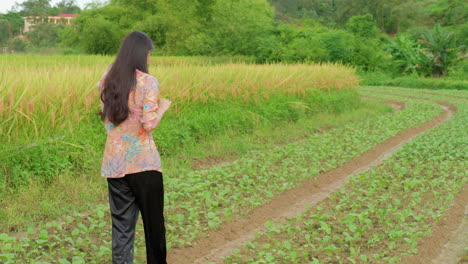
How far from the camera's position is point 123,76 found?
369 centimetres

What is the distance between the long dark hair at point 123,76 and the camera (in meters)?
3.67

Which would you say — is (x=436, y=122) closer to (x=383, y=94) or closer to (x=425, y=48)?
(x=383, y=94)

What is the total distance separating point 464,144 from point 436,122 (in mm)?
4628

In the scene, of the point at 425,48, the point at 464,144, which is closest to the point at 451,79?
the point at 425,48

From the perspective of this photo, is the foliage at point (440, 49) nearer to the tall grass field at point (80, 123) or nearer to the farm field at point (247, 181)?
the farm field at point (247, 181)

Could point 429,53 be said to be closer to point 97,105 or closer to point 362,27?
point 362,27

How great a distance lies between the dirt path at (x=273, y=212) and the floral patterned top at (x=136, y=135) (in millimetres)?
1376

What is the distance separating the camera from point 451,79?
2962cm

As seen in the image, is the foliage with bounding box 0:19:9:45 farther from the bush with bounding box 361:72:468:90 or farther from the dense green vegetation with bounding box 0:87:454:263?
the dense green vegetation with bounding box 0:87:454:263

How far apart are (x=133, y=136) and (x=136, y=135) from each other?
0.02m

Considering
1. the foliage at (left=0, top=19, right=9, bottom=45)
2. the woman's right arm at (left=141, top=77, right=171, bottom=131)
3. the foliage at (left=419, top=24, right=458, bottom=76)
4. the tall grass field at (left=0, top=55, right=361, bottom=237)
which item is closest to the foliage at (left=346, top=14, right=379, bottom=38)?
the foliage at (left=419, top=24, right=458, bottom=76)

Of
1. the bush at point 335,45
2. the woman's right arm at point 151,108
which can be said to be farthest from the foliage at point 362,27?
the woman's right arm at point 151,108

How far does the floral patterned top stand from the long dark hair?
6 centimetres

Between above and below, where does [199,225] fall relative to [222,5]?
below
